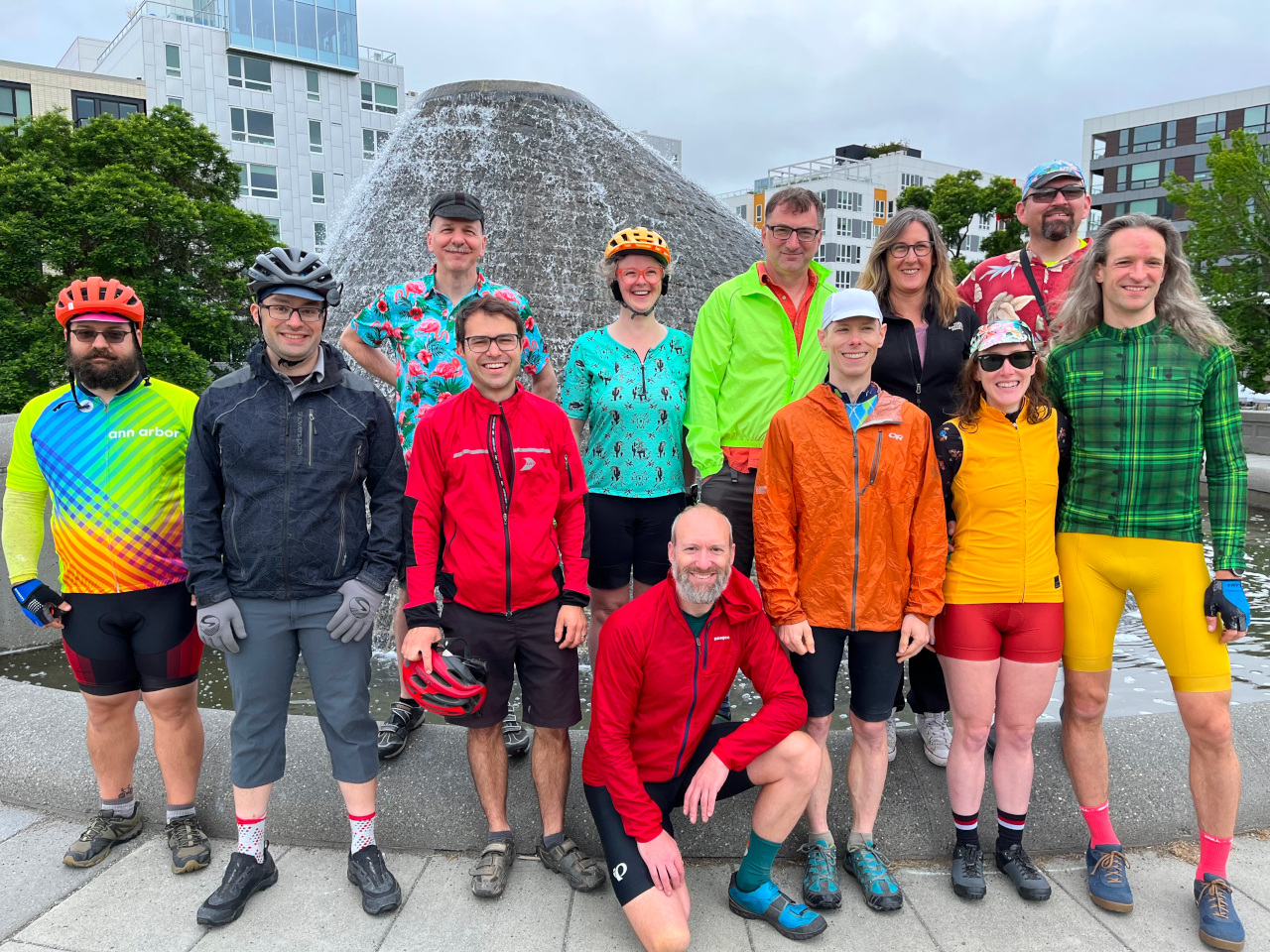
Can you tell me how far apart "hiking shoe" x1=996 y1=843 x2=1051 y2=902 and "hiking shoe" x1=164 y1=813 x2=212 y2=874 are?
3033 millimetres

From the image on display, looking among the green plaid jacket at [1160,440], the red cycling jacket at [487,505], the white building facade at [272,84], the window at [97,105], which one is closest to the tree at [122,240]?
the red cycling jacket at [487,505]

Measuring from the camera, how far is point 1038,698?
2984 millimetres

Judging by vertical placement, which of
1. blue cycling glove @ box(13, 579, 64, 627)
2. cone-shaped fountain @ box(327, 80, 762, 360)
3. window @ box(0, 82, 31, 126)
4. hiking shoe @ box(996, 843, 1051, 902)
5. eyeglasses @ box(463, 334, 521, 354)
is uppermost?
window @ box(0, 82, 31, 126)

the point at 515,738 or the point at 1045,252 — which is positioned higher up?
the point at 1045,252

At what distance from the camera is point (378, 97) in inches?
1688

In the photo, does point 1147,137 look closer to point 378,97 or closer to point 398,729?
point 378,97

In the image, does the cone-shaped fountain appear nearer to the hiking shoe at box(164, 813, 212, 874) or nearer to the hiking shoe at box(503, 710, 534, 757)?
the hiking shoe at box(503, 710, 534, 757)

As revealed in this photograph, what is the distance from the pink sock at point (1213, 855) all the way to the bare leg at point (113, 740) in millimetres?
3803

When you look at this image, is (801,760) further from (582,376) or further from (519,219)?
(519,219)

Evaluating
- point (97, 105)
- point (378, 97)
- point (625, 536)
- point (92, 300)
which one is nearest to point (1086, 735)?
point (625, 536)

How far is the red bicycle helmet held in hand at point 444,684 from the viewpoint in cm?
288

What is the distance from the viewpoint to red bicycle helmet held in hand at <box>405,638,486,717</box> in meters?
2.88

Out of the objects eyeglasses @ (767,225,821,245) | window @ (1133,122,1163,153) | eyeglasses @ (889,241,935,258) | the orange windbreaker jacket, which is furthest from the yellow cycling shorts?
window @ (1133,122,1163,153)

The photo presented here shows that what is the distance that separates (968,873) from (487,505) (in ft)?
7.28
